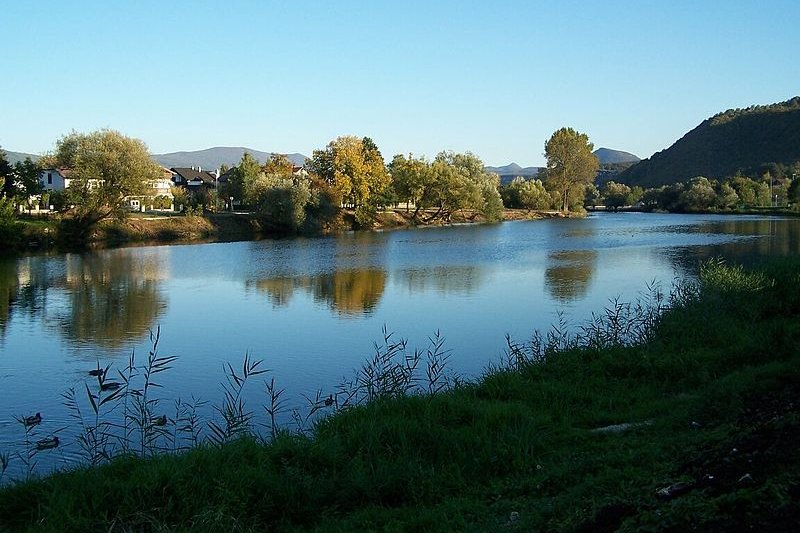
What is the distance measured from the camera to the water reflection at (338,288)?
21516 mm

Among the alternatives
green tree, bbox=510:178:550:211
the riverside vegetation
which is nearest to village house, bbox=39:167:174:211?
the riverside vegetation

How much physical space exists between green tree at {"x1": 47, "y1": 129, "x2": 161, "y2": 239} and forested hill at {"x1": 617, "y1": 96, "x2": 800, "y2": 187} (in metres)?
107

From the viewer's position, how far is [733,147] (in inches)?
5807

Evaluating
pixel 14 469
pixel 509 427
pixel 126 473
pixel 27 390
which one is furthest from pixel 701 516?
pixel 27 390

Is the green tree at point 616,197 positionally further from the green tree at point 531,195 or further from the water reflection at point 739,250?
the water reflection at point 739,250

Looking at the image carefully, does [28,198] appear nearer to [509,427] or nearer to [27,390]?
[27,390]

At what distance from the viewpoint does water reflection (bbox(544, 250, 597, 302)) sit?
22.8m

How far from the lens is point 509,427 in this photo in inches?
297

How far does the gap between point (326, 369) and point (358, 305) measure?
797 cm

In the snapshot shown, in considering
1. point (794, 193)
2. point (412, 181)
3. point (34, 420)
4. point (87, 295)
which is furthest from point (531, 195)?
point (34, 420)

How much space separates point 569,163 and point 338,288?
81441mm

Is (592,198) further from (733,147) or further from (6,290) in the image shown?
(6,290)

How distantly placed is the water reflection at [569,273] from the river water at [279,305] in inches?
Result: 2.6

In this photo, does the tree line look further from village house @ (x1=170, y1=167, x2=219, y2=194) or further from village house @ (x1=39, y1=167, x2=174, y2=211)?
village house @ (x1=170, y1=167, x2=219, y2=194)
